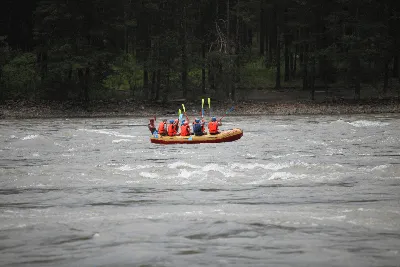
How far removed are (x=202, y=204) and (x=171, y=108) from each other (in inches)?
1017

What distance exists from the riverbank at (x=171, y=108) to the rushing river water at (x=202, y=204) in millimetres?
13916

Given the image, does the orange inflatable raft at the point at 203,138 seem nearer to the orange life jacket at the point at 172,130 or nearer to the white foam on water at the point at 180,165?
the orange life jacket at the point at 172,130

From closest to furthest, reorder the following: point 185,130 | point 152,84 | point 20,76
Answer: point 185,130
point 152,84
point 20,76

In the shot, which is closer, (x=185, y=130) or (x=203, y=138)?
(x=203, y=138)

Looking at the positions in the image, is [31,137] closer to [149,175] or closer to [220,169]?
[149,175]

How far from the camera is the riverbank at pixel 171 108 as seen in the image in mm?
35750

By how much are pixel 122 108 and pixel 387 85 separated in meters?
17.2

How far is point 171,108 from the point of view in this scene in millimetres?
37312

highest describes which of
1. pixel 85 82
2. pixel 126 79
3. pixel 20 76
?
pixel 20 76

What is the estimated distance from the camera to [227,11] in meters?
36.9

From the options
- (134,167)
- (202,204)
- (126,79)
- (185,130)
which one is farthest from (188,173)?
(126,79)

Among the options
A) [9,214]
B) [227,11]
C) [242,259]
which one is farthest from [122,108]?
[242,259]

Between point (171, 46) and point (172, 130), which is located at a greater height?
point (171, 46)

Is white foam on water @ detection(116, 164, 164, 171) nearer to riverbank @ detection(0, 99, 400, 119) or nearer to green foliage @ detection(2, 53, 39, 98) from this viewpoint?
riverbank @ detection(0, 99, 400, 119)
